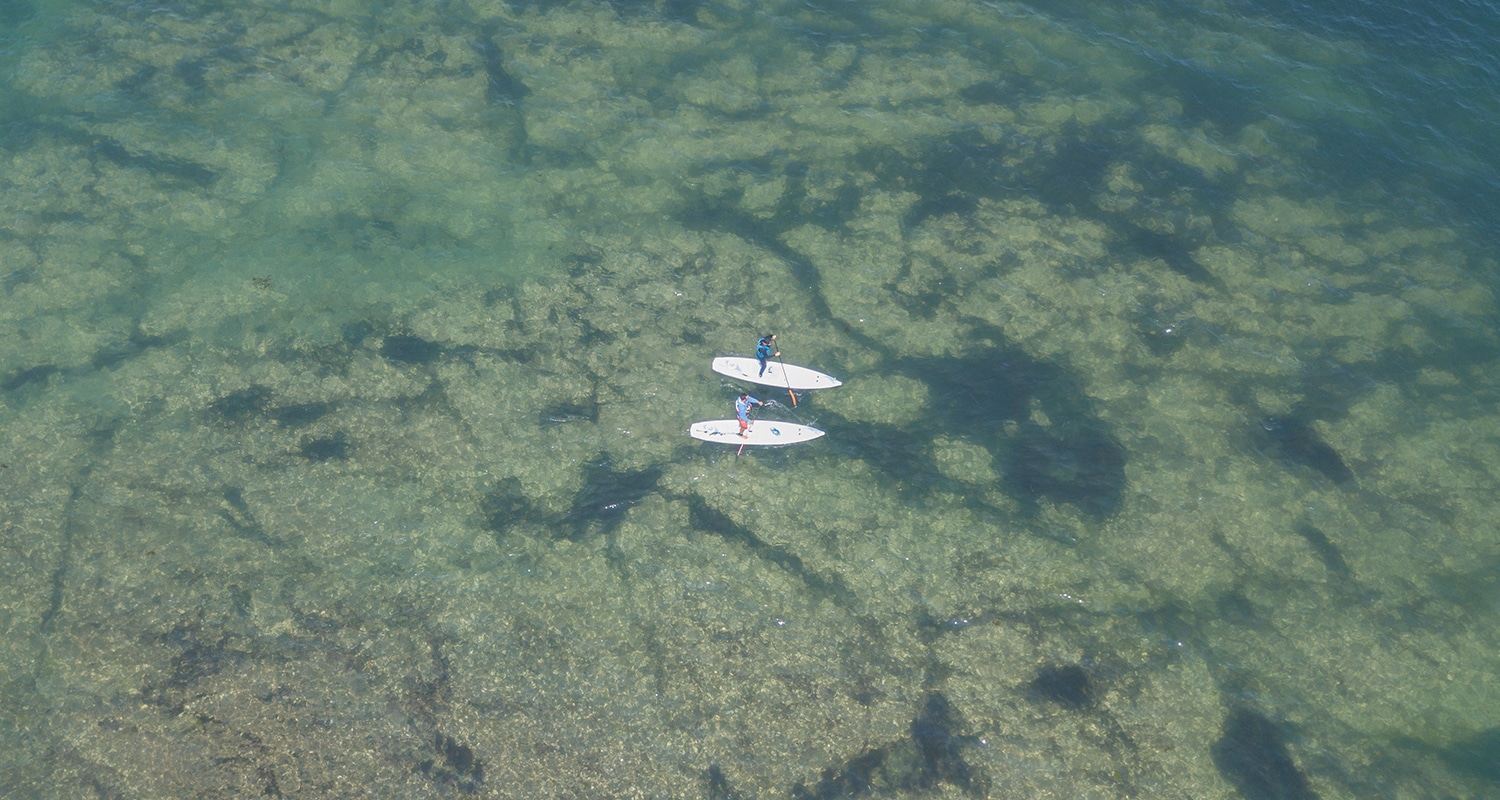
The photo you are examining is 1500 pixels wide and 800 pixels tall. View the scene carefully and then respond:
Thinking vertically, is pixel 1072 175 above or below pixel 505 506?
above

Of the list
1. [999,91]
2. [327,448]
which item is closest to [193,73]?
[327,448]

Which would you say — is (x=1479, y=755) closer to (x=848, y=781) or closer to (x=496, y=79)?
(x=848, y=781)

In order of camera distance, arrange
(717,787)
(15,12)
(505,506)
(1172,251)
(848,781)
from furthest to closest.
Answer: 1. (15,12)
2. (1172,251)
3. (505,506)
4. (848,781)
5. (717,787)

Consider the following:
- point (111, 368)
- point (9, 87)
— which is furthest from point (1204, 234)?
point (9, 87)

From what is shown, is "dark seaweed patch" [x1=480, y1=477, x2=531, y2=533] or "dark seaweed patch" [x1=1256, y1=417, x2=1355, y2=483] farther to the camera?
"dark seaweed patch" [x1=1256, y1=417, x2=1355, y2=483]

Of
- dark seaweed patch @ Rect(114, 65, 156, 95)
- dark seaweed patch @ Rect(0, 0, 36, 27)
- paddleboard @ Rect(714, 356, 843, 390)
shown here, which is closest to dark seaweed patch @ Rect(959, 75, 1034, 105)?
paddleboard @ Rect(714, 356, 843, 390)

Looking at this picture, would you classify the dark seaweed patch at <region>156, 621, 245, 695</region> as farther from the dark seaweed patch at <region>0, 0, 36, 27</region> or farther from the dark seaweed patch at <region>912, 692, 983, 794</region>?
the dark seaweed patch at <region>0, 0, 36, 27</region>
